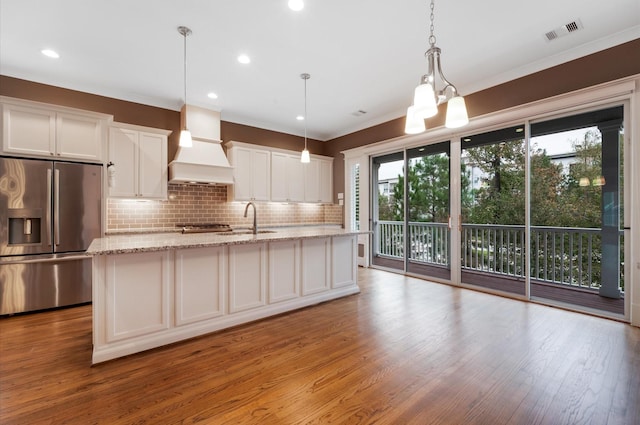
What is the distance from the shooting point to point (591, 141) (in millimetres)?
3361

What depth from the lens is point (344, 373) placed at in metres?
2.08

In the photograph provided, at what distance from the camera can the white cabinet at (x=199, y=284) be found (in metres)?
2.59

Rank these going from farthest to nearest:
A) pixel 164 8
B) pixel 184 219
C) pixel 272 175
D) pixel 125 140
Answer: pixel 272 175, pixel 184 219, pixel 125 140, pixel 164 8

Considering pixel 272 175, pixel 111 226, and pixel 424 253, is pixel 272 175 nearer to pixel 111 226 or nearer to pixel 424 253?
pixel 111 226

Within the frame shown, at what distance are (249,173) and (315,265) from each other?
2636mm

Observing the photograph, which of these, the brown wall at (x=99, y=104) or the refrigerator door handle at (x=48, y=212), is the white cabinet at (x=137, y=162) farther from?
the refrigerator door handle at (x=48, y=212)

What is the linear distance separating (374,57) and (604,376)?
3.57 metres

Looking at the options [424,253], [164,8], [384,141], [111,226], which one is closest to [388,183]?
[384,141]

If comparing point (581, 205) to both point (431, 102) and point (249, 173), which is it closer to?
point (431, 102)

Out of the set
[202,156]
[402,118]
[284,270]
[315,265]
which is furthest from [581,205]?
[202,156]

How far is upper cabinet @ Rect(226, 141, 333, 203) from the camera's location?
5.34 m

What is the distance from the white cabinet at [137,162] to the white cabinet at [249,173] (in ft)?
3.69

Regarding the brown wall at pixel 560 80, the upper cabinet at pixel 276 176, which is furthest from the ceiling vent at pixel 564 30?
the upper cabinet at pixel 276 176

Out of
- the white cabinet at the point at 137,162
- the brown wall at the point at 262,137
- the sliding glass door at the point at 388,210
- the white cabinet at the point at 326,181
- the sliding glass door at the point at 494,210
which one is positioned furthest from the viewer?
the white cabinet at the point at 326,181
